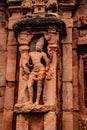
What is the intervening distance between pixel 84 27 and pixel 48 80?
1.87 metres

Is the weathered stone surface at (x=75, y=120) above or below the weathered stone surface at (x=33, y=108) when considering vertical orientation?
below

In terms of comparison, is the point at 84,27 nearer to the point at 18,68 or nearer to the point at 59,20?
the point at 59,20

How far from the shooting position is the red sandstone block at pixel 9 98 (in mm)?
7646

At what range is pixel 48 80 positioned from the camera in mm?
7297

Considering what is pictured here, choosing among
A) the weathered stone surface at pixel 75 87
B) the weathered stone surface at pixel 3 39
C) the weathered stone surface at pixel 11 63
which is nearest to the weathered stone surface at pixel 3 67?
the weathered stone surface at pixel 3 39

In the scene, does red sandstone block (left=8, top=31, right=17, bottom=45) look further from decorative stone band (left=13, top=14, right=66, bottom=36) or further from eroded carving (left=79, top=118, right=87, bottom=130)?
eroded carving (left=79, top=118, right=87, bottom=130)

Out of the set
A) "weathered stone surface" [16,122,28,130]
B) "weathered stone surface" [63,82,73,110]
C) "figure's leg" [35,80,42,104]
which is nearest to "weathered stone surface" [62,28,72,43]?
"weathered stone surface" [63,82,73,110]

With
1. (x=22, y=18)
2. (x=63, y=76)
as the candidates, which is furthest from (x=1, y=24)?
(x=63, y=76)

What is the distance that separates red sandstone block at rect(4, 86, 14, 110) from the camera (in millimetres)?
7646

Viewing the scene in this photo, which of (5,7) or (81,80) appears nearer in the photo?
(81,80)

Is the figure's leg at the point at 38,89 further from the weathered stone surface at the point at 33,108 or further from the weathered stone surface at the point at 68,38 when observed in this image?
the weathered stone surface at the point at 68,38

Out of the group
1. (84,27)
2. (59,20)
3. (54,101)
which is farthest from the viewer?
Result: (84,27)

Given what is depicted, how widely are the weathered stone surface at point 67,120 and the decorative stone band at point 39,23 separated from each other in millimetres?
1848

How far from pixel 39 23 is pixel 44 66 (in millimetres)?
951
